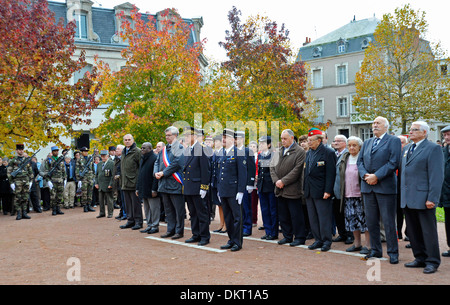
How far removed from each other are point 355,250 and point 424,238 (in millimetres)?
1576

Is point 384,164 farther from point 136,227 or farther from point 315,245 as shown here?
point 136,227

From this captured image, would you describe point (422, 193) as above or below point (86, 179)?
above

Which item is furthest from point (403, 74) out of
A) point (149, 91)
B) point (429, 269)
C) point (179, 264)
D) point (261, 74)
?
point (179, 264)

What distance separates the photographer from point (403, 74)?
30984 mm

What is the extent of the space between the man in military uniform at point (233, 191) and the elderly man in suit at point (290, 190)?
0.87 m

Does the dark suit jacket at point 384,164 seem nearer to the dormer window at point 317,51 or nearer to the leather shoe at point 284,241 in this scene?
the leather shoe at point 284,241

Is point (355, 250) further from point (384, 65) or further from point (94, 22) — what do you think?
point (94, 22)

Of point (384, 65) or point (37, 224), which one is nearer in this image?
point (37, 224)

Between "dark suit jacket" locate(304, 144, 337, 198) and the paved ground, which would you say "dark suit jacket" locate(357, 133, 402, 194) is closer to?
"dark suit jacket" locate(304, 144, 337, 198)

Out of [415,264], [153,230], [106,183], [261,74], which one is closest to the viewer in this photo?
[415,264]

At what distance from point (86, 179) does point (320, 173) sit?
11020mm

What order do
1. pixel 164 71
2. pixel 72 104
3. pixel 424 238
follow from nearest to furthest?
pixel 424 238 < pixel 72 104 < pixel 164 71

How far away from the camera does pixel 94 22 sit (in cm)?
3272

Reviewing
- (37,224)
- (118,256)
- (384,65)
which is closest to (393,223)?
(118,256)
